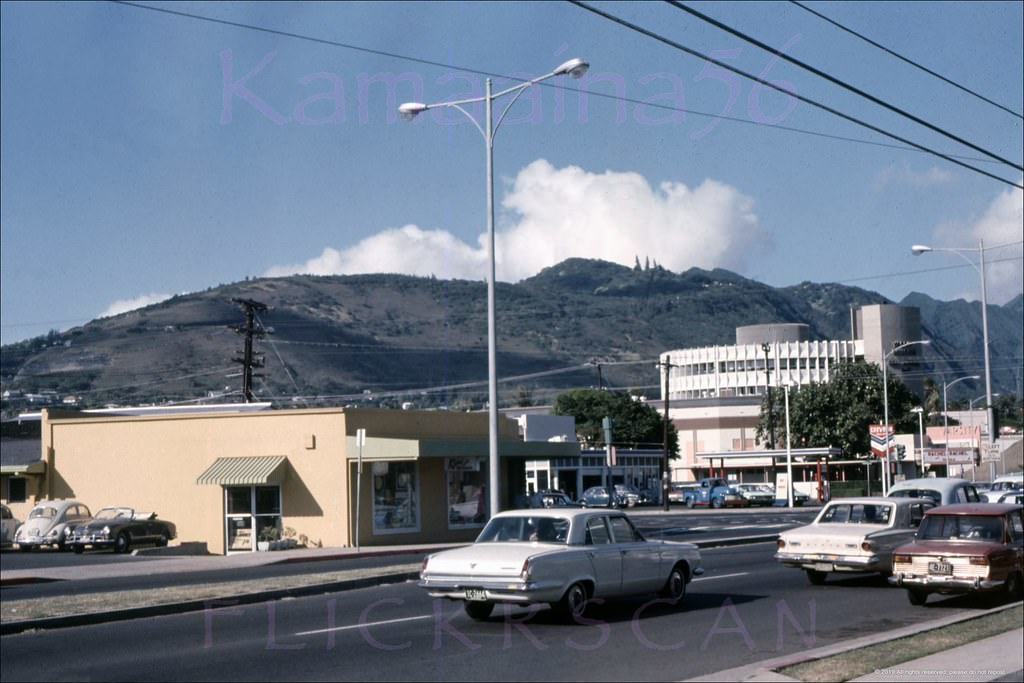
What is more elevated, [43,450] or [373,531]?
[43,450]

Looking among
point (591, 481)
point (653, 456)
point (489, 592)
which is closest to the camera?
point (489, 592)

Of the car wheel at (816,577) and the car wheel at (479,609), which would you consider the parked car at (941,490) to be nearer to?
the car wheel at (816,577)

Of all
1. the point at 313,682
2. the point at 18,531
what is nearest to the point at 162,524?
the point at 18,531

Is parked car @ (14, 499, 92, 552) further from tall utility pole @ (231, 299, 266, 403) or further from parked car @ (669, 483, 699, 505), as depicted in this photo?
parked car @ (669, 483, 699, 505)

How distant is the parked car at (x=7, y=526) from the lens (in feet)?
130

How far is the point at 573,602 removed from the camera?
50.8ft

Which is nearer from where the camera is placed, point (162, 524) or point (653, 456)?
point (162, 524)

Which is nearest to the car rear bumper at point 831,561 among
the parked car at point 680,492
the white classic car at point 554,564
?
the white classic car at point 554,564

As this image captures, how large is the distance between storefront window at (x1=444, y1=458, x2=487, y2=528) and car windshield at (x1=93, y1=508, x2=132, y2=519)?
10.00 m

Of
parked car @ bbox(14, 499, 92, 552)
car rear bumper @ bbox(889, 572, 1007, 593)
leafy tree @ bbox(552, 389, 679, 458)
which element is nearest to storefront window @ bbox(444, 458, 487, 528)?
parked car @ bbox(14, 499, 92, 552)

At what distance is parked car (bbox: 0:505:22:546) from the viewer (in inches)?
1565

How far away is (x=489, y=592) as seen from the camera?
49.9 feet

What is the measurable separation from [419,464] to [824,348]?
14297 cm

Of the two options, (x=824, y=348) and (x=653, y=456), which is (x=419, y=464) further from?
(x=824, y=348)
